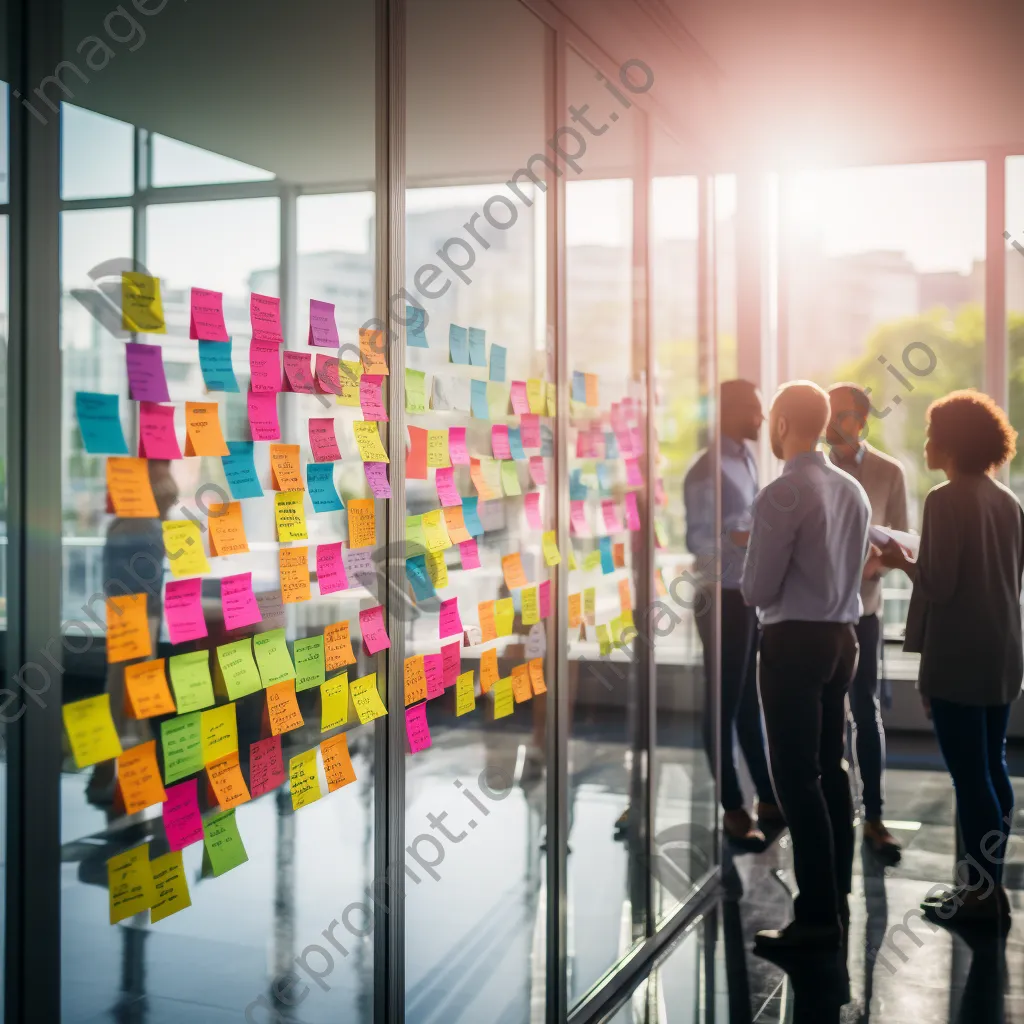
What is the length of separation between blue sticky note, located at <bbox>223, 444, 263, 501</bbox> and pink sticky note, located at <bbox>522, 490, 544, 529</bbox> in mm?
1104

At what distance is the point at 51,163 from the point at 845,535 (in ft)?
7.99

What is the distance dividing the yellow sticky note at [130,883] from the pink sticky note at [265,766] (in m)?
0.23

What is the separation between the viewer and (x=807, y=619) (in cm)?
312

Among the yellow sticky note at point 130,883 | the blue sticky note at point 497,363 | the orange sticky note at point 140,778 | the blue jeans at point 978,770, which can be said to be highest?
the blue sticky note at point 497,363

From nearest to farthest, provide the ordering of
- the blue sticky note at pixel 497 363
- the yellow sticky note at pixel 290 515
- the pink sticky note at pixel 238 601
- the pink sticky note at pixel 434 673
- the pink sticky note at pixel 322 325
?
the pink sticky note at pixel 238 601 → the yellow sticky note at pixel 290 515 → the pink sticky note at pixel 322 325 → the pink sticky note at pixel 434 673 → the blue sticky note at pixel 497 363

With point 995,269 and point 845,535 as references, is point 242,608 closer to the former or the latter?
point 845,535

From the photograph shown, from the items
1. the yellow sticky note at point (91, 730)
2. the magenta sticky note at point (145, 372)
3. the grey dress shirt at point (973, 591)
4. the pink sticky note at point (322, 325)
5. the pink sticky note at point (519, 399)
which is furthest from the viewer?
the grey dress shirt at point (973, 591)

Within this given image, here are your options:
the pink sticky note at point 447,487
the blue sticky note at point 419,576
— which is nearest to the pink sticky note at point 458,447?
the pink sticky note at point 447,487

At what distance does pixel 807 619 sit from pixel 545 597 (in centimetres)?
80

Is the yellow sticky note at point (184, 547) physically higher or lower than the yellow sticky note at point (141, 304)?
lower

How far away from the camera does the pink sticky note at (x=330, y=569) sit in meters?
1.88

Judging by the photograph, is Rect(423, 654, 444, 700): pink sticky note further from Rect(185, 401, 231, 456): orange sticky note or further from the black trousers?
the black trousers

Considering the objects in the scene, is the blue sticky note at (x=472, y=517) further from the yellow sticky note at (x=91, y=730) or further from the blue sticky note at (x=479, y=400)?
the yellow sticky note at (x=91, y=730)

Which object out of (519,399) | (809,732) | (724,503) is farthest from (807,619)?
(724,503)
